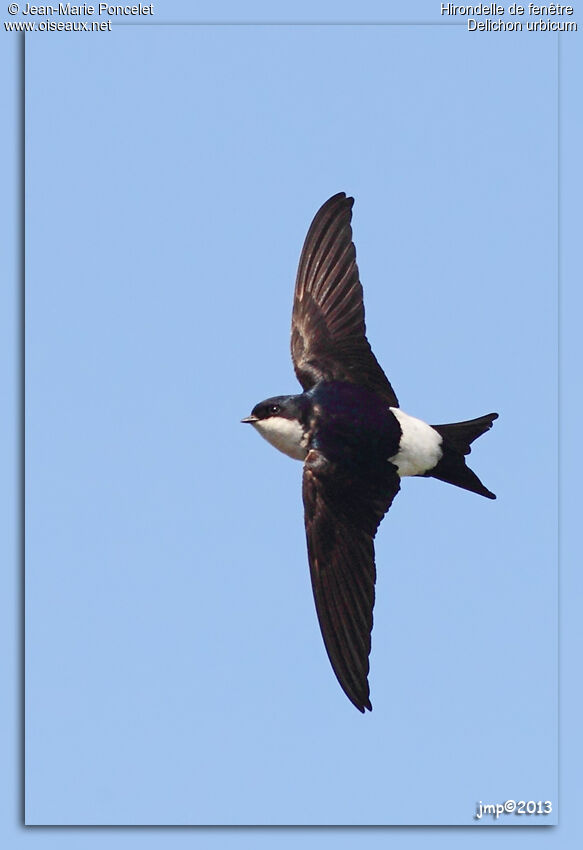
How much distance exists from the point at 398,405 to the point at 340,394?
32cm

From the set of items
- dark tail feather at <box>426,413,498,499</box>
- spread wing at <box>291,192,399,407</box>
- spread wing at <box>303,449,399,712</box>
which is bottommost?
spread wing at <box>303,449,399,712</box>

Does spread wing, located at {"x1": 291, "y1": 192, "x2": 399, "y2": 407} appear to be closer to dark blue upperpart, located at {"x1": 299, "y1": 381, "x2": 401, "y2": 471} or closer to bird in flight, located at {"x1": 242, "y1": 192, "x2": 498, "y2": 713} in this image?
bird in flight, located at {"x1": 242, "y1": 192, "x2": 498, "y2": 713}

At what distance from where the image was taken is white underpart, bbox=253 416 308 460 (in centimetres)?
1001

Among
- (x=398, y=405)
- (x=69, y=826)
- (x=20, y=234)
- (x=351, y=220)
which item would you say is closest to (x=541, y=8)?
(x=351, y=220)

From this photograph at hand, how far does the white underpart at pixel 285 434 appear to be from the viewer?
32.8ft

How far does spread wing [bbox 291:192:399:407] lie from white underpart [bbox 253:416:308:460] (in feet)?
1.28

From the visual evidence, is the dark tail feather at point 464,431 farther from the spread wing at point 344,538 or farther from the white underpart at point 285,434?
the white underpart at point 285,434

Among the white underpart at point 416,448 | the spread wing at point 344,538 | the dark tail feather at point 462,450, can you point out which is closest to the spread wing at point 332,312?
the white underpart at point 416,448

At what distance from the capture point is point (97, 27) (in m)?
10.3

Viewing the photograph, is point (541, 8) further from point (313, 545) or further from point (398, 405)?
point (313, 545)

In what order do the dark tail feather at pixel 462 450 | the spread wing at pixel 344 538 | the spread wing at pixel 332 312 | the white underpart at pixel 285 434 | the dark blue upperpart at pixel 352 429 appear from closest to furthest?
the spread wing at pixel 344 538
the dark blue upperpart at pixel 352 429
the white underpart at pixel 285 434
the dark tail feather at pixel 462 450
the spread wing at pixel 332 312

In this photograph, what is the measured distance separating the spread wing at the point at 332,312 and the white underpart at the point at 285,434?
39cm

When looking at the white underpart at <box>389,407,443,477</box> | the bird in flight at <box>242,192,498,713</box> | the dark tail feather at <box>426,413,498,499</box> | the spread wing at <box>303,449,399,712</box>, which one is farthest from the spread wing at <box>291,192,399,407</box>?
the spread wing at <box>303,449,399,712</box>

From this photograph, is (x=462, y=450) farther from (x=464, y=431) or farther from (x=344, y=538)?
(x=344, y=538)
